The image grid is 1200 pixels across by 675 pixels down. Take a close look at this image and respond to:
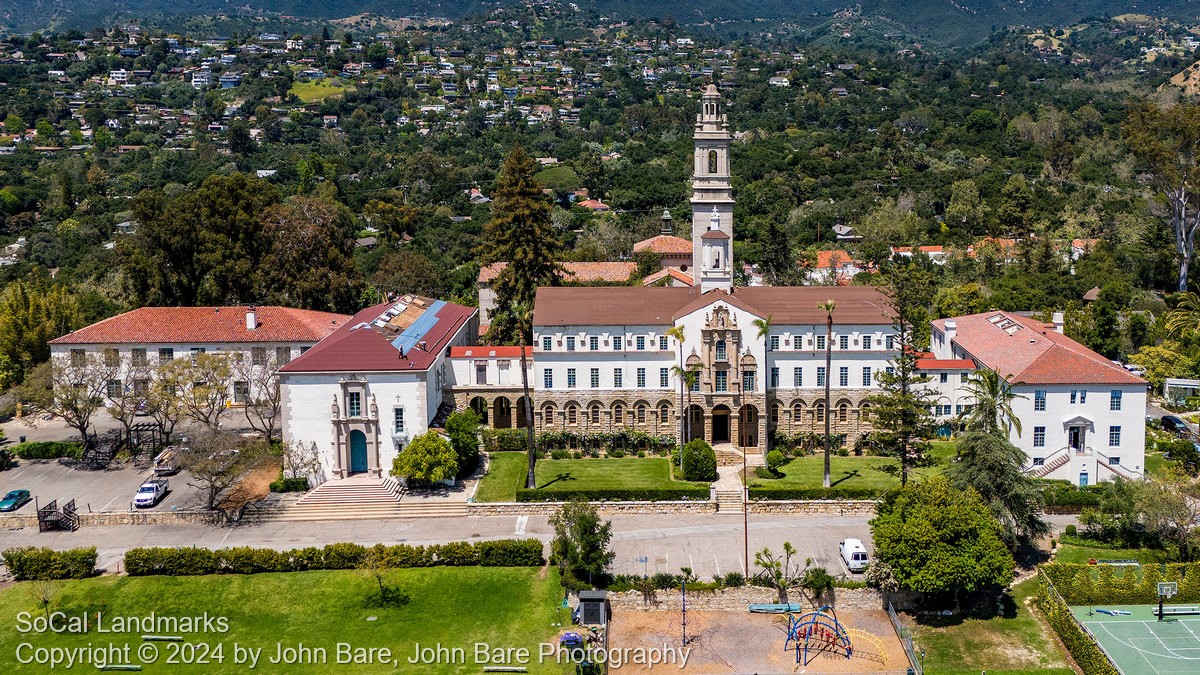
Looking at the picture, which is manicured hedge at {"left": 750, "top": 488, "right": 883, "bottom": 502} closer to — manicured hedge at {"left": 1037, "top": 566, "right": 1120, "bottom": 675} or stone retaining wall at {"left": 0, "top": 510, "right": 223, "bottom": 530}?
manicured hedge at {"left": 1037, "top": 566, "right": 1120, "bottom": 675}

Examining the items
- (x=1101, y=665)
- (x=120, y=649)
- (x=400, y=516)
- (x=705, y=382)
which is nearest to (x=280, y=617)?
(x=120, y=649)

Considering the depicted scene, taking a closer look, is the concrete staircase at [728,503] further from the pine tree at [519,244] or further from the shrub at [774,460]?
the pine tree at [519,244]

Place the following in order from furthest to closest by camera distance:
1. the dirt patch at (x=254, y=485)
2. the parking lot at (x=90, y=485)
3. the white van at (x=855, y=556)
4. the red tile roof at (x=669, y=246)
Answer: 1. the red tile roof at (x=669, y=246)
2. the parking lot at (x=90, y=485)
3. the dirt patch at (x=254, y=485)
4. the white van at (x=855, y=556)

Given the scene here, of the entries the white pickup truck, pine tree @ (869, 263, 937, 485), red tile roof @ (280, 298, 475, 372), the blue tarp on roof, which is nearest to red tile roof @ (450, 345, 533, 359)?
red tile roof @ (280, 298, 475, 372)

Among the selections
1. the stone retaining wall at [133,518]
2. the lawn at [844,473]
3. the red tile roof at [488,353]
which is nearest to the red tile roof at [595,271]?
the red tile roof at [488,353]

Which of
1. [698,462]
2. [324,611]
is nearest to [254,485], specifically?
[324,611]

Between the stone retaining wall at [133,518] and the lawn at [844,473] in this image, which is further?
the lawn at [844,473]
